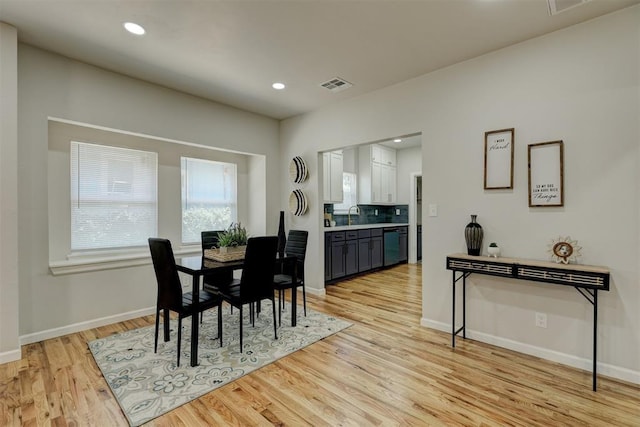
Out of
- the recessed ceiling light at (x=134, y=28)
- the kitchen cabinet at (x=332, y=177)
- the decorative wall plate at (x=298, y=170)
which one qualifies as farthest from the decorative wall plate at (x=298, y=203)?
the recessed ceiling light at (x=134, y=28)

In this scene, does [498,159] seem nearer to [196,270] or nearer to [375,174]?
[196,270]

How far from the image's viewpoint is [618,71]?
90.2 inches

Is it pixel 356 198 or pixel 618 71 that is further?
pixel 356 198

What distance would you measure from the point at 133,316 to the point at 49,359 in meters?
1.02

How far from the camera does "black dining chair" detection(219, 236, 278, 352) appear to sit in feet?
8.98

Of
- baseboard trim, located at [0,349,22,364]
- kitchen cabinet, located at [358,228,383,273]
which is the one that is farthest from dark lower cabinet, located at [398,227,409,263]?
baseboard trim, located at [0,349,22,364]

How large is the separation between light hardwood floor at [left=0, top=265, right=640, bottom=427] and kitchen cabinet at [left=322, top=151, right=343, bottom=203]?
3.10m

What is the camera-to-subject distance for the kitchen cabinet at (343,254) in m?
5.08

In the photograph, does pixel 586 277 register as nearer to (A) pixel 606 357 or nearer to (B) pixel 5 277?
(A) pixel 606 357

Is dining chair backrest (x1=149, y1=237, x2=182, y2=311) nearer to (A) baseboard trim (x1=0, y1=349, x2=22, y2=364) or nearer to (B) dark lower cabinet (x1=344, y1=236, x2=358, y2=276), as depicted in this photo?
(A) baseboard trim (x1=0, y1=349, x2=22, y2=364)

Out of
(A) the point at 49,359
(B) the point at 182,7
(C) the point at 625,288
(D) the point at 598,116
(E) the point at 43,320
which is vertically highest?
(B) the point at 182,7

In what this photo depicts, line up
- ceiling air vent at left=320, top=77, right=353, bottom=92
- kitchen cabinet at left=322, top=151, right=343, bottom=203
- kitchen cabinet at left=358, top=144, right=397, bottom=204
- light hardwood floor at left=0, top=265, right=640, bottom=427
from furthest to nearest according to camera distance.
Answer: kitchen cabinet at left=358, top=144, right=397, bottom=204 → kitchen cabinet at left=322, top=151, right=343, bottom=203 → ceiling air vent at left=320, top=77, right=353, bottom=92 → light hardwood floor at left=0, top=265, right=640, bottom=427

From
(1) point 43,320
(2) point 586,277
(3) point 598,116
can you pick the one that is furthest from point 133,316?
(3) point 598,116

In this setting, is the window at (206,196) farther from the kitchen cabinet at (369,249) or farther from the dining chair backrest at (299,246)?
the kitchen cabinet at (369,249)
